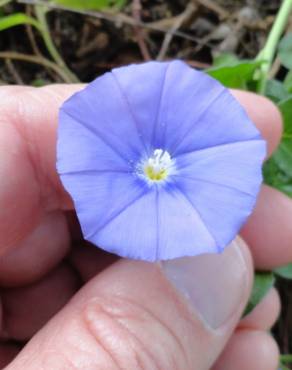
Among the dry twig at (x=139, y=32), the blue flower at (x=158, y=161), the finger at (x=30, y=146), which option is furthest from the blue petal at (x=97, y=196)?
the dry twig at (x=139, y=32)

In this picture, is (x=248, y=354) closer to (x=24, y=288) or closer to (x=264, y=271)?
(x=264, y=271)

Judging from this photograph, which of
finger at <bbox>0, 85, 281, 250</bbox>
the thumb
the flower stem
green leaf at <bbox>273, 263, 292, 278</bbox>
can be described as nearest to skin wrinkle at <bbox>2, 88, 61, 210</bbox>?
finger at <bbox>0, 85, 281, 250</bbox>

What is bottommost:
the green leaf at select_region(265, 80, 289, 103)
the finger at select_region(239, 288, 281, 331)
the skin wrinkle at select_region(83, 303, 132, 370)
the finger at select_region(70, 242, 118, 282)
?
the finger at select_region(239, 288, 281, 331)

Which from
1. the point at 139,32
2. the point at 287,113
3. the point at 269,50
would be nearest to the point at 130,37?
the point at 139,32

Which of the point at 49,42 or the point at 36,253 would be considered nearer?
the point at 36,253

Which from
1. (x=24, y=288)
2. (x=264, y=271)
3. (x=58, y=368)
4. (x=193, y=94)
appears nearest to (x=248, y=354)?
(x=264, y=271)

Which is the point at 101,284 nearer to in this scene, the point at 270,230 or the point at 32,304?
the point at 32,304

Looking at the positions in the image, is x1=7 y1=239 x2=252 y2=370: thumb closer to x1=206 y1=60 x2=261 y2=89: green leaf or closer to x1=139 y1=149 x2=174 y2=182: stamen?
x1=139 y1=149 x2=174 y2=182: stamen
